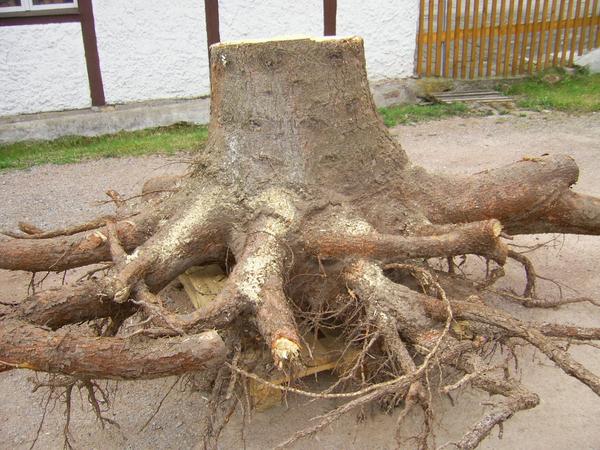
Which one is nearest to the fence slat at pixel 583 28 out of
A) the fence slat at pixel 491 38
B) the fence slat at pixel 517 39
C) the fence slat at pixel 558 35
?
the fence slat at pixel 558 35

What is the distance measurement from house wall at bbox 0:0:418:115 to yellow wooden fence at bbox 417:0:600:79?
2.38 feet

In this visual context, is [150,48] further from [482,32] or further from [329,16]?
[482,32]

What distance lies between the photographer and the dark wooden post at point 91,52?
661 centimetres

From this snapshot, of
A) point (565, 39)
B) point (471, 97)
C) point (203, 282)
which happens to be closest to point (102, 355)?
point (203, 282)

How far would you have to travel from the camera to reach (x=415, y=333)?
223 centimetres

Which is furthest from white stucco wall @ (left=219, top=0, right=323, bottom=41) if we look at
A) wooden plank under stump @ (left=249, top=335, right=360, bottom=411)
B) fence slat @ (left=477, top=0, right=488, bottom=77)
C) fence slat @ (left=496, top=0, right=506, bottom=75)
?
wooden plank under stump @ (left=249, top=335, right=360, bottom=411)

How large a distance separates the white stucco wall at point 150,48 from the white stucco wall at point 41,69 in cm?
28

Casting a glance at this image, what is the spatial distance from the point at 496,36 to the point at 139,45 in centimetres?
467

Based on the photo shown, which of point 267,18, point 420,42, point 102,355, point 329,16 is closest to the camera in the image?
point 102,355

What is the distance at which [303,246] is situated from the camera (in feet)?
8.12

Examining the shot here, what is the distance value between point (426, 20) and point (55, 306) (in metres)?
7.22

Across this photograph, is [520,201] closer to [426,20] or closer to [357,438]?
[357,438]

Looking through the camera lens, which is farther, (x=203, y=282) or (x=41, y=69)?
(x=41, y=69)

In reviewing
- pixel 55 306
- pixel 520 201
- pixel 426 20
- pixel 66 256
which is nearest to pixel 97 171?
pixel 66 256
